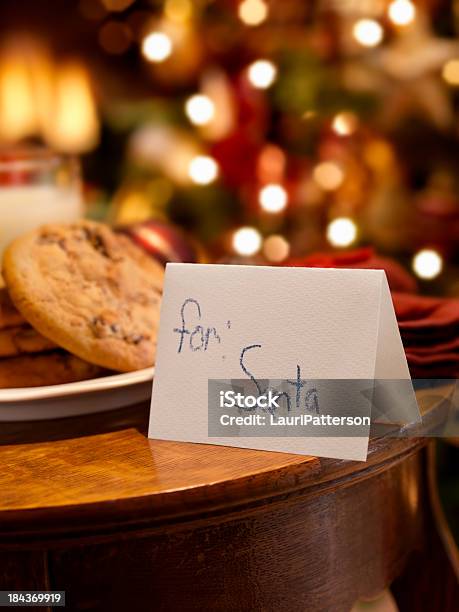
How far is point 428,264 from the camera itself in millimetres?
1680

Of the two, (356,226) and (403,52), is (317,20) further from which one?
(356,226)

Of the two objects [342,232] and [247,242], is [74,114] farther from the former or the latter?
[342,232]

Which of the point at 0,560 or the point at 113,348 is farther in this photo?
the point at 113,348

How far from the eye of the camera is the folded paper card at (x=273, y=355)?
2.14 feet

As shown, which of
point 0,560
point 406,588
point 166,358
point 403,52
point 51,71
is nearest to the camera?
point 0,560

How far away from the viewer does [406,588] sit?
101cm

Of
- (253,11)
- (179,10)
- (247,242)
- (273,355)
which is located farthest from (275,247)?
(273,355)

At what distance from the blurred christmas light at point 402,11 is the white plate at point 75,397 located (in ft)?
4.07

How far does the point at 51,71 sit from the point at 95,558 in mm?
2532

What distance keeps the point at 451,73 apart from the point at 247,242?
0.62 metres

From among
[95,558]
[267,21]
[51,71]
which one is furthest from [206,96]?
[95,558]

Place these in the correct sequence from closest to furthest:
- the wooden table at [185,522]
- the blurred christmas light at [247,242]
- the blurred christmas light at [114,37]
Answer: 1. the wooden table at [185,522]
2. the blurred christmas light at [247,242]
3. the blurred christmas light at [114,37]

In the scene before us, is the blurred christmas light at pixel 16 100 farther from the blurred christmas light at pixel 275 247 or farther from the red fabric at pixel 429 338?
the red fabric at pixel 429 338

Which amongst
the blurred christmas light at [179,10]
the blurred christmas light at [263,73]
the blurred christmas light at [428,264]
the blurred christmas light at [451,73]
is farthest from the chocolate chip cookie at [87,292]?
the blurred christmas light at [179,10]
